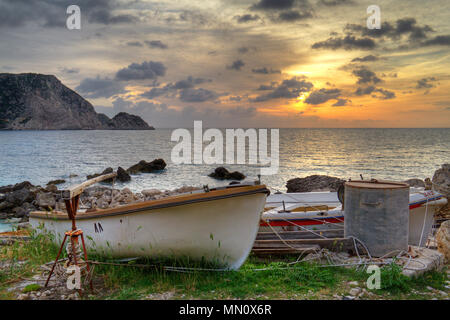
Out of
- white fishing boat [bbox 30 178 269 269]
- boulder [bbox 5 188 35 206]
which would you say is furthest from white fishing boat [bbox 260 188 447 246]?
boulder [bbox 5 188 35 206]

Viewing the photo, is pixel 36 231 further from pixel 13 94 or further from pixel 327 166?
pixel 13 94

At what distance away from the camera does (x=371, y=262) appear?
20.1 feet

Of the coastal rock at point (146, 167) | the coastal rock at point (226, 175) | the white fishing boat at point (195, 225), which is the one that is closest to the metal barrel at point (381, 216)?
the white fishing boat at point (195, 225)

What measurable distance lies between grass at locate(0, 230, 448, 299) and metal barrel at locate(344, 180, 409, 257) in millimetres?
671

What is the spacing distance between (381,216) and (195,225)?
11.9ft

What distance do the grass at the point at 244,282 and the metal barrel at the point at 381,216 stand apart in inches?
26.4

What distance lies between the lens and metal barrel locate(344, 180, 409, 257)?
20.7ft

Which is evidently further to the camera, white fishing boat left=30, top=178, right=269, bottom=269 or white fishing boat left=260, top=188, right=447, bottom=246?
white fishing boat left=260, top=188, right=447, bottom=246

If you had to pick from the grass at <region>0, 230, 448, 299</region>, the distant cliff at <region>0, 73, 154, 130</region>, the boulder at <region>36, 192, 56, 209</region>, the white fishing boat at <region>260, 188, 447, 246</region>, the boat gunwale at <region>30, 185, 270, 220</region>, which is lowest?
the boulder at <region>36, 192, 56, 209</region>

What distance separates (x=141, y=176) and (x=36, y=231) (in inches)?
1303

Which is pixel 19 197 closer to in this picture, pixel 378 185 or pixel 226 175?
pixel 226 175

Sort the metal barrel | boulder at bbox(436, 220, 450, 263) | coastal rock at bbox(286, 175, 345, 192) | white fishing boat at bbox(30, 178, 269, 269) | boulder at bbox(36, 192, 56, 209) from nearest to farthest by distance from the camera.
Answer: white fishing boat at bbox(30, 178, 269, 269), the metal barrel, boulder at bbox(436, 220, 450, 263), boulder at bbox(36, 192, 56, 209), coastal rock at bbox(286, 175, 345, 192)

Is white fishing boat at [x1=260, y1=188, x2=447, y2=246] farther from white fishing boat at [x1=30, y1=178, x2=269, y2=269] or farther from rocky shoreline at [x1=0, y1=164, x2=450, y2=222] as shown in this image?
rocky shoreline at [x1=0, y1=164, x2=450, y2=222]

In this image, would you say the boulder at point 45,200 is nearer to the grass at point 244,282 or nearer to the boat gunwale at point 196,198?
the grass at point 244,282
